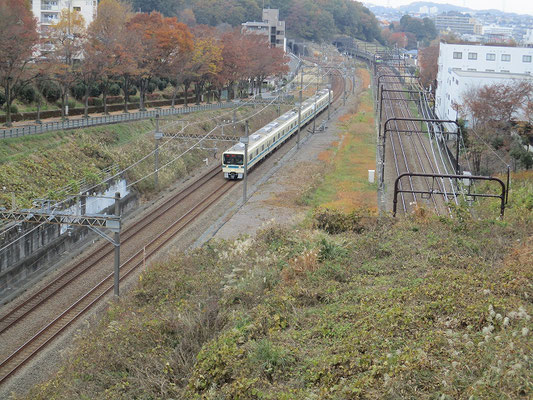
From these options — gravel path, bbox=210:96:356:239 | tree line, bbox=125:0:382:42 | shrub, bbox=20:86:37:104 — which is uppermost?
tree line, bbox=125:0:382:42

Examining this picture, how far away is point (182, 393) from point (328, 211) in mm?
11543

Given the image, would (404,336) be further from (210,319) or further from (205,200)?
(205,200)

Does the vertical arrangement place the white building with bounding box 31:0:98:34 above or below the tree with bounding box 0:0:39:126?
above

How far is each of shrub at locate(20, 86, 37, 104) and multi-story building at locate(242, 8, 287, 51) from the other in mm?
58778

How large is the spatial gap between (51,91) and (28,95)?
239 cm

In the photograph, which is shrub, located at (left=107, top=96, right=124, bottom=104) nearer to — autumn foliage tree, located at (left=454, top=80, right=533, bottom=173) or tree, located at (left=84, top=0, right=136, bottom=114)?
tree, located at (left=84, top=0, right=136, bottom=114)

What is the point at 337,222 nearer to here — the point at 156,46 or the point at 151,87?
the point at 156,46

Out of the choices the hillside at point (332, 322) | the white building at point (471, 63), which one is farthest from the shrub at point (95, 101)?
the hillside at point (332, 322)

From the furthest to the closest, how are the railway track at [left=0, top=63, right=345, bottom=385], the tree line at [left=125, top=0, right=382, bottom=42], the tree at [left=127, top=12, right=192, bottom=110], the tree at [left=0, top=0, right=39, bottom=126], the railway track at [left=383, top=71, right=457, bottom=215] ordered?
the tree line at [left=125, top=0, right=382, bottom=42] < the tree at [left=127, top=12, right=192, bottom=110] < the tree at [left=0, top=0, right=39, bottom=126] < the railway track at [left=383, top=71, right=457, bottom=215] < the railway track at [left=0, top=63, right=345, bottom=385]

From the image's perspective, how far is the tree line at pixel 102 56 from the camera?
3241cm

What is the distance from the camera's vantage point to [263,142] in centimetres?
3738

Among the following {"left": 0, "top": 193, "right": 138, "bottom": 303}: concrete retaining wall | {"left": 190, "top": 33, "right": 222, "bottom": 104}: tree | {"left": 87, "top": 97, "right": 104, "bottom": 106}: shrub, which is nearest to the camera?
{"left": 0, "top": 193, "right": 138, "bottom": 303}: concrete retaining wall

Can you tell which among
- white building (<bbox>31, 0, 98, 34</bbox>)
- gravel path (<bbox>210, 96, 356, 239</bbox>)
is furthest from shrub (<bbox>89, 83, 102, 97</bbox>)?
gravel path (<bbox>210, 96, 356, 239</bbox>)

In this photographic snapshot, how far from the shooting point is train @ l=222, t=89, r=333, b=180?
33.2m
